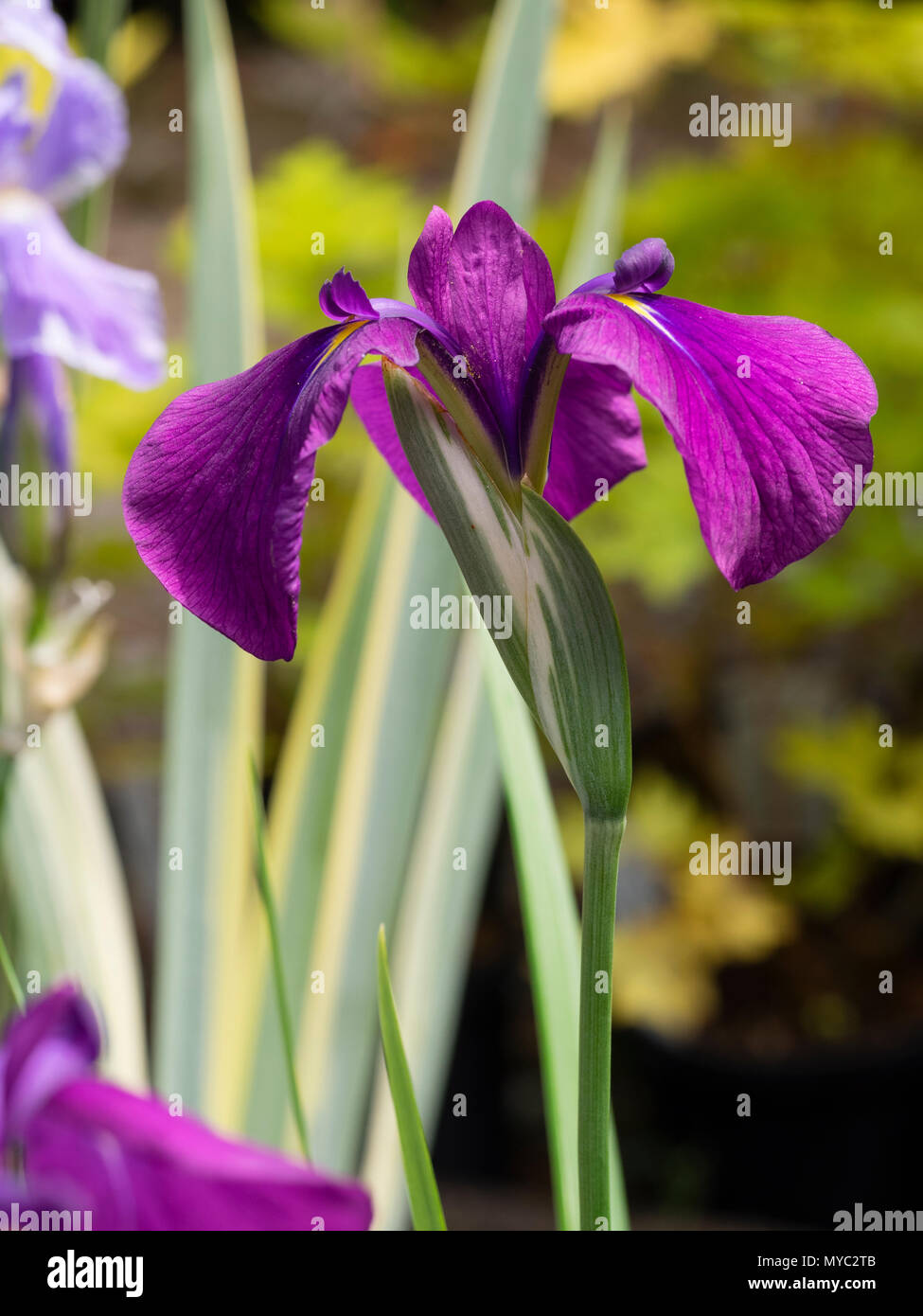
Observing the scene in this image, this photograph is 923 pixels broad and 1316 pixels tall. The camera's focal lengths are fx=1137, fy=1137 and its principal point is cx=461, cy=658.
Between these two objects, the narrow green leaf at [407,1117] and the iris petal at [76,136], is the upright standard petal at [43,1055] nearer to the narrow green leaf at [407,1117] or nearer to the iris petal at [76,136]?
the narrow green leaf at [407,1117]

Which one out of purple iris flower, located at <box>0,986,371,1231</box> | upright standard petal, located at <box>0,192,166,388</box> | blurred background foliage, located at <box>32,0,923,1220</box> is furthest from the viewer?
blurred background foliage, located at <box>32,0,923,1220</box>

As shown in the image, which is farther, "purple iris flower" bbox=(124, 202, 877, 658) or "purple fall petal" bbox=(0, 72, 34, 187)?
"purple fall petal" bbox=(0, 72, 34, 187)

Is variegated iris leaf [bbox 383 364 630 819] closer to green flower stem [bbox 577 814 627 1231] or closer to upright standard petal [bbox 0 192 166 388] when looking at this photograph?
green flower stem [bbox 577 814 627 1231]

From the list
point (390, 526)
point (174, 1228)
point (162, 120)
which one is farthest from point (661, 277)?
point (162, 120)

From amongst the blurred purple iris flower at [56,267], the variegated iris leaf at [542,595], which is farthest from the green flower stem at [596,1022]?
the blurred purple iris flower at [56,267]

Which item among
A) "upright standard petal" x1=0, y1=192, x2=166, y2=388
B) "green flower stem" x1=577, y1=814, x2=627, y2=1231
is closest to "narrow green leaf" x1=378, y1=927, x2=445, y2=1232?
"green flower stem" x1=577, y1=814, x2=627, y2=1231

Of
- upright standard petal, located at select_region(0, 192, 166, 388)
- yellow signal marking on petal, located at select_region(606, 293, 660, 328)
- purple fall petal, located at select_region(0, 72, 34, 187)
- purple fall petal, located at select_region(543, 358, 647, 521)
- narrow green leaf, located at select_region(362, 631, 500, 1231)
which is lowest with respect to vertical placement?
narrow green leaf, located at select_region(362, 631, 500, 1231)

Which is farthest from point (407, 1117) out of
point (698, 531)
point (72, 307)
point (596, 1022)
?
point (698, 531)
